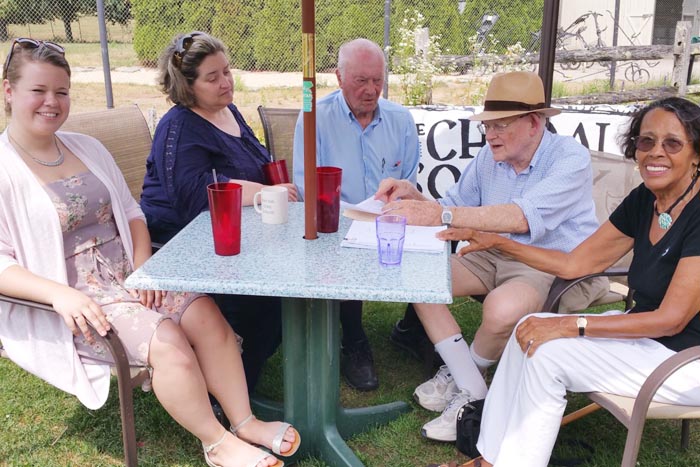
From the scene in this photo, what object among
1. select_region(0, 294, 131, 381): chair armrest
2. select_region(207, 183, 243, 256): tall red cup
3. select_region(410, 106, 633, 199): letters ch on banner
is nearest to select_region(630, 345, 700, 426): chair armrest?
select_region(207, 183, 243, 256): tall red cup

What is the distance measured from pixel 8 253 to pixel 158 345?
0.58 metres

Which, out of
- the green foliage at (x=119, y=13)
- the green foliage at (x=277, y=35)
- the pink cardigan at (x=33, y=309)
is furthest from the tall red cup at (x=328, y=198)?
the green foliage at (x=119, y=13)

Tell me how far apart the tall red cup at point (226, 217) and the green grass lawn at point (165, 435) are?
3.17 feet

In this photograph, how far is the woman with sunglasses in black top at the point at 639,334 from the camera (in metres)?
1.96

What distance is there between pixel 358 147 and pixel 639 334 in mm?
1571

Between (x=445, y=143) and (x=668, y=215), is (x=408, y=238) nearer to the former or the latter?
(x=668, y=215)

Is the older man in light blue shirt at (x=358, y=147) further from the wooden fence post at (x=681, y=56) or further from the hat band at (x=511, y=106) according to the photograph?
the wooden fence post at (x=681, y=56)

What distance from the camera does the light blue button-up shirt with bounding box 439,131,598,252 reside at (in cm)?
253

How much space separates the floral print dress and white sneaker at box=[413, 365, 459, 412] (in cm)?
110

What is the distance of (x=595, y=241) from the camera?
2436 mm

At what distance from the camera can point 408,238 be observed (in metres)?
2.21

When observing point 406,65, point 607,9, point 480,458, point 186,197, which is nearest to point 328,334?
point 480,458

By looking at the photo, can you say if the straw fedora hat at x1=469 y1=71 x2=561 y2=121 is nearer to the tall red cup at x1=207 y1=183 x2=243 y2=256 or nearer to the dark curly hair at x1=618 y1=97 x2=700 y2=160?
the dark curly hair at x1=618 y1=97 x2=700 y2=160

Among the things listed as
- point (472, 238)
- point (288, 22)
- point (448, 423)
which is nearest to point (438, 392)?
point (448, 423)
